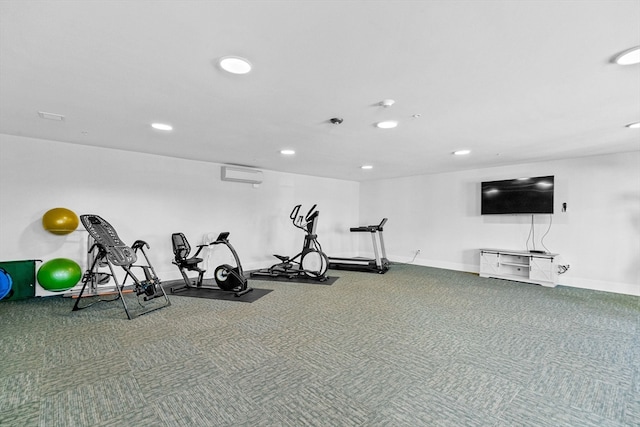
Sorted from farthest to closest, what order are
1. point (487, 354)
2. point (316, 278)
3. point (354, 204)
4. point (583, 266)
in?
point (354, 204)
point (316, 278)
point (583, 266)
point (487, 354)

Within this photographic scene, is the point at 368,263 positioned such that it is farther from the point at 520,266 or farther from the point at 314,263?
the point at 520,266

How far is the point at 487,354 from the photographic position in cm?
269

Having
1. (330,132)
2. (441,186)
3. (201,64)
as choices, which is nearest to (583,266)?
(441,186)

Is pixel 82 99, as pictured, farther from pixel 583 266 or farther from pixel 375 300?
pixel 583 266

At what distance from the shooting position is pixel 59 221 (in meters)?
4.32

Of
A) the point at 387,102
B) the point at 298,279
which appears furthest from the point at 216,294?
the point at 387,102

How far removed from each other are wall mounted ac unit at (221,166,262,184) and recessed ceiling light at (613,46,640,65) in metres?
5.80

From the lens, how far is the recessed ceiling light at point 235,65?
211 cm

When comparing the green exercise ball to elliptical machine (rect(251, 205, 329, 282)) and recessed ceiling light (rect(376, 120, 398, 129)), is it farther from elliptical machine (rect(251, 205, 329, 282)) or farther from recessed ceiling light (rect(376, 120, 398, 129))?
recessed ceiling light (rect(376, 120, 398, 129))

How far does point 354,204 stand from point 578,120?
6205mm

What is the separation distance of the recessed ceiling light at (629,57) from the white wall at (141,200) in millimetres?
6087

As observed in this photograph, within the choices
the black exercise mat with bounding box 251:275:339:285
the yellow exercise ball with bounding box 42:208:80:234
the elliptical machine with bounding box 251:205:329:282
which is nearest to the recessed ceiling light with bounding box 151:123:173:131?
the yellow exercise ball with bounding box 42:208:80:234

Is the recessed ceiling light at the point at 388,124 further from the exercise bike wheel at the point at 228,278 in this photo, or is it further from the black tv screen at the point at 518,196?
the black tv screen at the point at 518,196

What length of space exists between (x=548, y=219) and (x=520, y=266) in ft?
3.64
